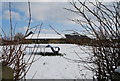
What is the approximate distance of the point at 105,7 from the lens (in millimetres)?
1943

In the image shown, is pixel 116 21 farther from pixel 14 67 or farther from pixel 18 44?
pixel 14 67

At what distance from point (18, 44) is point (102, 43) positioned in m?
0.94

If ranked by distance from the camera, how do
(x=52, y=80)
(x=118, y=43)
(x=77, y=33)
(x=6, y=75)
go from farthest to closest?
(x=52, y=80), (x=77, y=33), (x=6, y=75), (x=118, y=43)

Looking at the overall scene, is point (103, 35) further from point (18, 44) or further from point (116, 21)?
point (18, 44)

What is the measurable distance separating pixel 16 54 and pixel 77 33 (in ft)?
2.42

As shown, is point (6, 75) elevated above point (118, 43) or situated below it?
below

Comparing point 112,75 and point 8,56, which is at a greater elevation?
point 8,56

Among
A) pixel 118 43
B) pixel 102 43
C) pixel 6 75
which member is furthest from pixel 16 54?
pixel 118 43

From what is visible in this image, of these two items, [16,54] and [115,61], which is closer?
[16,54]

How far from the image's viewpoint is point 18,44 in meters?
2.17

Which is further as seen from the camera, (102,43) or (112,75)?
(112,75)

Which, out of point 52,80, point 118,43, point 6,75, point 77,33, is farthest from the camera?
point 52,80

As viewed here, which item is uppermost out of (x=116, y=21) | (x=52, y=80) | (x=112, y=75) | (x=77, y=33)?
(x=116, y=21)

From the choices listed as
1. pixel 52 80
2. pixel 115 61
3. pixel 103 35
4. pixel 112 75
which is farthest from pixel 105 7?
pixel 52 80
